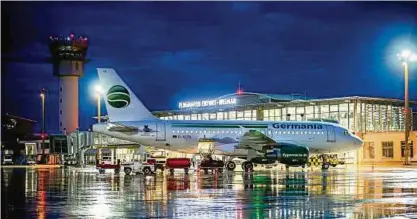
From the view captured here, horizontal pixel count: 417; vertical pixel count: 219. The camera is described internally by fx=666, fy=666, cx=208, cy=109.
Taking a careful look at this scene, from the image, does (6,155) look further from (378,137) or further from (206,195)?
(206,195)

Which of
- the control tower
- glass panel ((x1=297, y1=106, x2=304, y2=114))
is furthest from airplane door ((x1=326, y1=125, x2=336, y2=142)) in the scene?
the control tower

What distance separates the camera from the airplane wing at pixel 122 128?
4818cm

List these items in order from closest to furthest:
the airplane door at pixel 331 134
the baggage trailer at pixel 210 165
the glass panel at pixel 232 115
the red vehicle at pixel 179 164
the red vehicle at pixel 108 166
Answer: the red vehicle at pixel 179 164 → the red vehicle at pixel 108 166 → the baggage trailer at pixel 210 165 → the airplane door at pixel 331 134 → the glass panel at pixel 232 115

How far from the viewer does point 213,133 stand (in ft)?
165

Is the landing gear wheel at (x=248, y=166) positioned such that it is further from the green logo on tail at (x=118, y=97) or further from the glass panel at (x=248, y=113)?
the glass panel at (x=248, y=113)

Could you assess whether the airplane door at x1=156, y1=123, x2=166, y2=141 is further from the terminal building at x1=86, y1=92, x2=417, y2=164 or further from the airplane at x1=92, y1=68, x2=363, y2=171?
the terminal building at x1=86, y1=92, x2=417, y2=164

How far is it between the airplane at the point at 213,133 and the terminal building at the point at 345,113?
27105 mm

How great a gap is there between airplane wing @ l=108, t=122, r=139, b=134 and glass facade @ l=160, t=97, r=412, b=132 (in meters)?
45.6

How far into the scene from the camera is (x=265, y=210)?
16750mm

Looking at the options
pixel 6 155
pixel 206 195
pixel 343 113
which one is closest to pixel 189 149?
pixel 206 195

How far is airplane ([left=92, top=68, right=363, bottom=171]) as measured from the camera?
47.8m

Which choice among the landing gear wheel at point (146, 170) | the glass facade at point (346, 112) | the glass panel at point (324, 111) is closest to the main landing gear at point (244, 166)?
the landing gear wheel at point (146, 170)

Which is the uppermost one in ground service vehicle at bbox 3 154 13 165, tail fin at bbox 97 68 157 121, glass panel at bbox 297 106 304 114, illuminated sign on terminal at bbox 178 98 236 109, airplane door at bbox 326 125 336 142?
illuminated sign on terminal at bbox 178 98 236 109

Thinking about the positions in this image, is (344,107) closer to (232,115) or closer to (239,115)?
(239,115)
